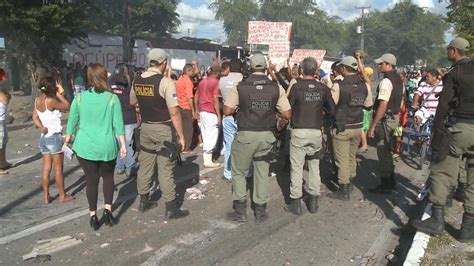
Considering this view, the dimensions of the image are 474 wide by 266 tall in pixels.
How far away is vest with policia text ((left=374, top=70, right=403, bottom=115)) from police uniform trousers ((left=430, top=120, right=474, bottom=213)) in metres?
1.88

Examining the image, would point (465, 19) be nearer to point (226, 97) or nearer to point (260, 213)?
point (226, 97)

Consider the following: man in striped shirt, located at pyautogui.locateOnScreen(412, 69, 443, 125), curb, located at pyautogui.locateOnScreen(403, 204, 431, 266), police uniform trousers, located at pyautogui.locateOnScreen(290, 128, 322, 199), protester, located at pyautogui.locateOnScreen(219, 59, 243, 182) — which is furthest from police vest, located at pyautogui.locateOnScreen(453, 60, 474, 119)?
man in striped shirt, located at pyautogui.locateOnScreen(412, 69, 443, 125)

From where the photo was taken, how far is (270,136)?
5449mm

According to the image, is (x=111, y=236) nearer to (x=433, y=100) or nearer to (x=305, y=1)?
(x=433, y=100)

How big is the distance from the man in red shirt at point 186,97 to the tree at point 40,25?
742cm

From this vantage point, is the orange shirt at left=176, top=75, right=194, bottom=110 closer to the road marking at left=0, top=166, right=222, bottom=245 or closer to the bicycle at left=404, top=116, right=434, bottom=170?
the road marking at left=0, top=166, right=222, bottom=245

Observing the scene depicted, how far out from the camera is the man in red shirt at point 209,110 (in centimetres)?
793

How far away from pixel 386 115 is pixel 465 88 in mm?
2409

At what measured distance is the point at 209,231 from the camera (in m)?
5.23

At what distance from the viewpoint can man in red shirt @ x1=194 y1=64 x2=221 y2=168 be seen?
26.0ft

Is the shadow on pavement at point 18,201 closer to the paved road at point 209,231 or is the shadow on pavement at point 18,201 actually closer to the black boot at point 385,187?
the paved road at point 209,231

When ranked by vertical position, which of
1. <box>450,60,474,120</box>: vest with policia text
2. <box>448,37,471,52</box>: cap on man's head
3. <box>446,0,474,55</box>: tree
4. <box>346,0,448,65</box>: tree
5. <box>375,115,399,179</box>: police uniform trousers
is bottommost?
<box>375,115,399,179</box>: police uniform trousers

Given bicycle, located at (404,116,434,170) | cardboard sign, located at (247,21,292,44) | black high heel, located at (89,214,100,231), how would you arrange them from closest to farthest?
1. black high heel, located at (89,214,100,231)
2. bicycle, located at (404,116,434,170)
3. cardboard sign, located at (247,21,292,44)

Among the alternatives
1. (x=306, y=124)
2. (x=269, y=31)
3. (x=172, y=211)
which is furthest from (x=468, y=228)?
(x=269, y=31)
